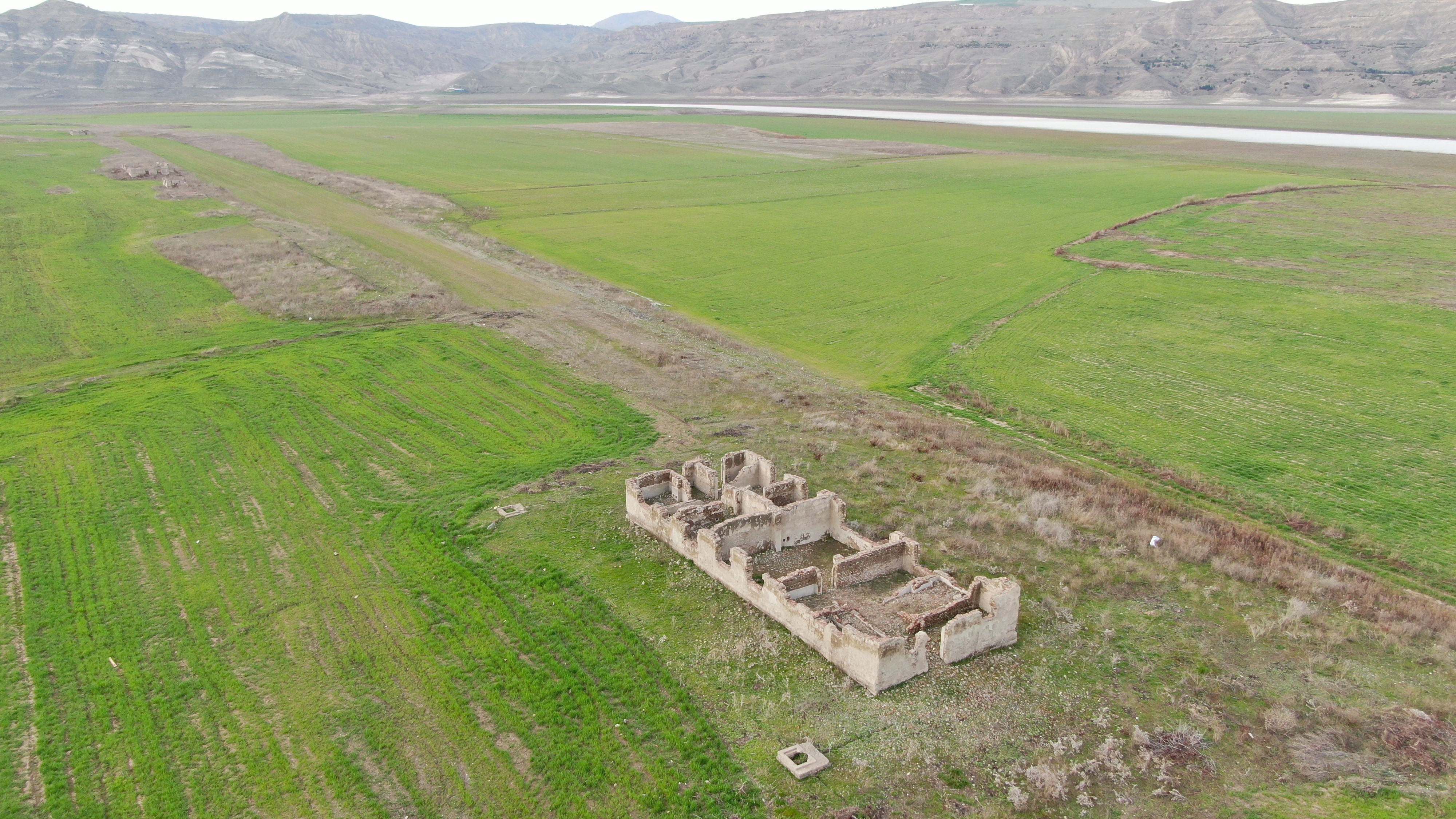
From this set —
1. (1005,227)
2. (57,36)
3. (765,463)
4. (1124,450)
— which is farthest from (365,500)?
(57,36)

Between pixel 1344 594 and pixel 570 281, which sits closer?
pixel 1344 594

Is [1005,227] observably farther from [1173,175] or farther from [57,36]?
[57,36]

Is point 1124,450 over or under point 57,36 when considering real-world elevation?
under

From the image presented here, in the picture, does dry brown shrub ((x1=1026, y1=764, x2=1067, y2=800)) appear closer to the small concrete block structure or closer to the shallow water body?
the small concrete block structure

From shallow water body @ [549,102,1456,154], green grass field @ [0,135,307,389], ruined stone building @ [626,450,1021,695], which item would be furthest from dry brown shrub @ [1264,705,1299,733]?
shallow water body @ [549,102,1456,154]

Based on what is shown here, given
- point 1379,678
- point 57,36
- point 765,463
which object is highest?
point 57,36

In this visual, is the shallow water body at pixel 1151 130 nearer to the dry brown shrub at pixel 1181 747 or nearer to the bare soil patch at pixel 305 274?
the bare soil patch at pixel 305 274

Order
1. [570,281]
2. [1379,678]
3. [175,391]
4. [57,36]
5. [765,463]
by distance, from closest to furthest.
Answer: [1379,678] → [765,463] → [175,391] → [570,281] → [57,36]
